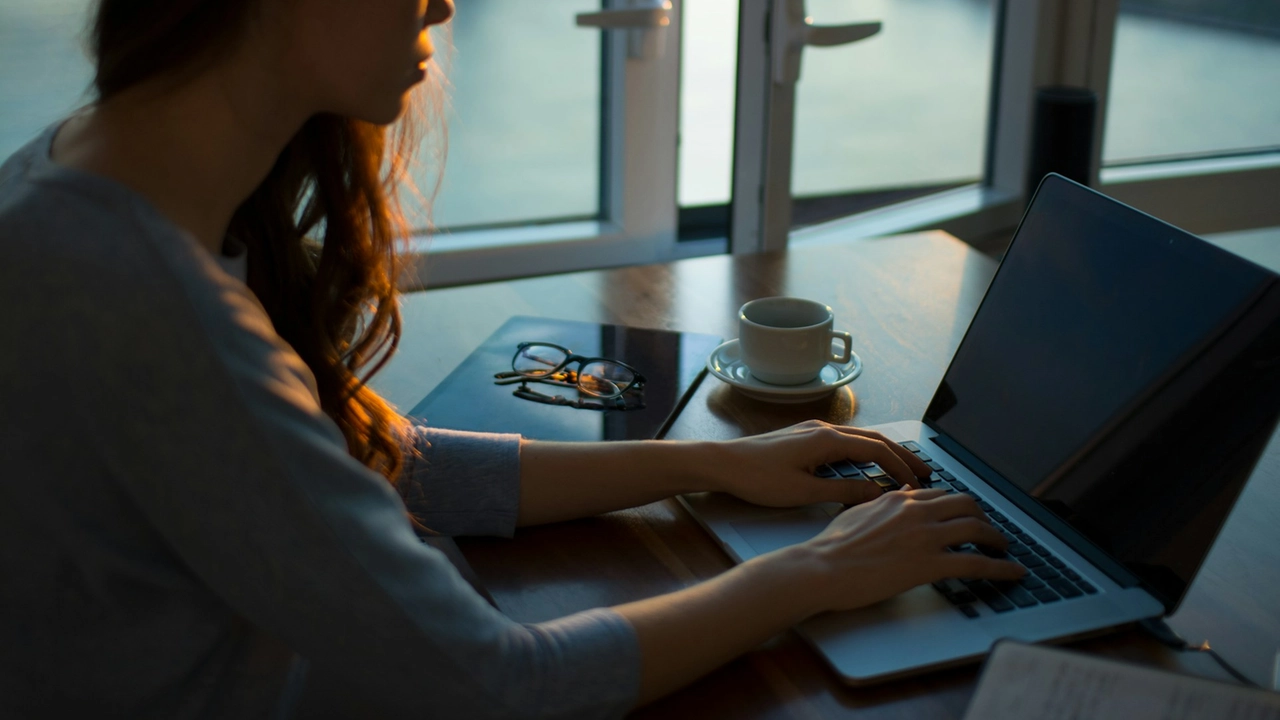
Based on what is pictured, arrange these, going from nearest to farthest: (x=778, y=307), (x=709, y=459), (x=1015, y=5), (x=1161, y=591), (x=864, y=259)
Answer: (x=1161, y=591) < (x=709, y=459) < (x=778, y=307) < (x=864, y=259) < (x=1015, y=5)

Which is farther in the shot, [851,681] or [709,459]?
[709,459]

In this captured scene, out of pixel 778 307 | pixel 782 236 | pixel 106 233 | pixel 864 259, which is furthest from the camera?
pixel 782 236

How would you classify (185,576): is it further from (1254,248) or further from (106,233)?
(1254,248)

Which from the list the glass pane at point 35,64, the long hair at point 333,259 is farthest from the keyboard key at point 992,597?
the glass pane at point 35,64

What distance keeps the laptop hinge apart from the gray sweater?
34 cm

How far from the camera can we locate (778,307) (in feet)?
3.56

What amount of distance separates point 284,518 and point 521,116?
5.99 ft

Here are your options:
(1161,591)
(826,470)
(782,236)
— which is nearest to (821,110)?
(782,236)

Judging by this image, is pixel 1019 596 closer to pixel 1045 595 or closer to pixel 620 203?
pixel 1045 595

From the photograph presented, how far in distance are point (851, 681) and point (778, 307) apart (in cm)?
50

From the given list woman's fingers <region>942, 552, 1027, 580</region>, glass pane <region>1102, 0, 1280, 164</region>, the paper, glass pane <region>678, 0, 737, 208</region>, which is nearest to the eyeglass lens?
woman's fingers <region>942, 552, 1027, 580</region>

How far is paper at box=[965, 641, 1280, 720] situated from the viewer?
0.56m

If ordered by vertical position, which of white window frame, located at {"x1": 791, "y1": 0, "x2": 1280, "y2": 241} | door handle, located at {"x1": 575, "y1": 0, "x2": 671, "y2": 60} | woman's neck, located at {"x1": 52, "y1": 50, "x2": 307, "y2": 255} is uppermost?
door handle, located at {"x1": 575, "y1": 0, "x2": 671, "y2": 60}

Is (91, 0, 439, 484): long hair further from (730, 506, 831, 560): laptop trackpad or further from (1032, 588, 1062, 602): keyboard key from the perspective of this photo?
(1032, 588, 1062, 602): keyboard key
